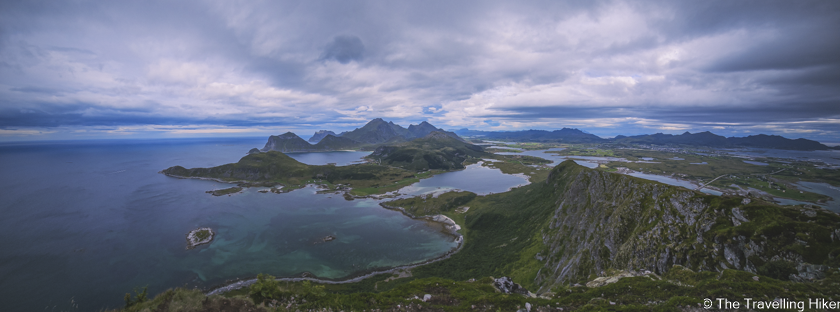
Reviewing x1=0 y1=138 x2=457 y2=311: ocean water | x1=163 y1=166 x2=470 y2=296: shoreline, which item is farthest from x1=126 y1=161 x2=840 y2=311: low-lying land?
x1=0 y1=138 x2=457 y2=311: ocean water

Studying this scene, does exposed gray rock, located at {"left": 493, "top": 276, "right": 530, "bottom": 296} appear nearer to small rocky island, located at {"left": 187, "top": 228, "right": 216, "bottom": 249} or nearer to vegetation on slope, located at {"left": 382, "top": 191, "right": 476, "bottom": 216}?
vegetation on slope, located at {"left": 382, "top": 191, "right": 476, "bottom": 216}

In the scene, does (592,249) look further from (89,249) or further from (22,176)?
(22,176)

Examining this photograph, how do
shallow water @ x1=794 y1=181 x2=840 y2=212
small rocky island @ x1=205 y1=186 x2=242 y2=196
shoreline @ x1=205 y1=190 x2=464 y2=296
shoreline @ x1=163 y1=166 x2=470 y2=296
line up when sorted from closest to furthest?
shoreline @ x1=205 y1=190 x2=464 y2=296, shoreline @ x1=163 y1=166 x2=470 y2=296, shallow water @ x1=794 y1=181 x2=840 y2=212, small rocky island @ x1=205 y1=186 x2=242 y2=196

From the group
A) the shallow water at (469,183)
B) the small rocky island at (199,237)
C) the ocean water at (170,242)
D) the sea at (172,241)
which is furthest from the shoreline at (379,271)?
the shallow water at (469,183)

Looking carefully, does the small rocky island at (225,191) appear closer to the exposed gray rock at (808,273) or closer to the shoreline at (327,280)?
the shoreline at (327,280)

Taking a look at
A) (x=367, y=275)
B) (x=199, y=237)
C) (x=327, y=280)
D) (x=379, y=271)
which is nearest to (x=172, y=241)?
(x=199, y=237)
